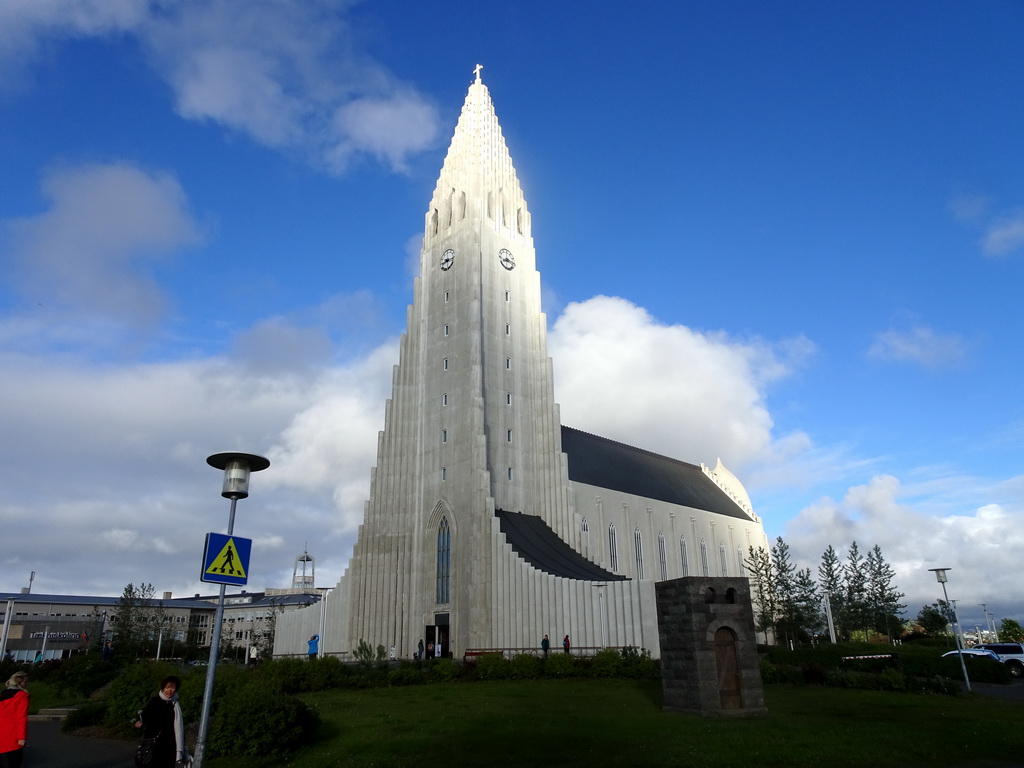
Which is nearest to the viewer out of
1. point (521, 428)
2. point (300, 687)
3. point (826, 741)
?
point (826, 741)

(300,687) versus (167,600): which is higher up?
(167,600)

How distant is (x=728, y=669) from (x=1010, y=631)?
263 feet

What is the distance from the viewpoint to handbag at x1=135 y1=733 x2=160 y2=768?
9352mm

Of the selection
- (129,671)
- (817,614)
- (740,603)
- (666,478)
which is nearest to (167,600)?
(666,478)

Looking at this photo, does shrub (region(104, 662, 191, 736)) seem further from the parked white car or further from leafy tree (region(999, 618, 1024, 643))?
leafy tree (region(999, 618, 1024, 643))

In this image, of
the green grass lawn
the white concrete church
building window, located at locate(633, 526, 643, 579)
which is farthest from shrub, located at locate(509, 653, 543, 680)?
building window, located at locate(633, 526, 643, 579)

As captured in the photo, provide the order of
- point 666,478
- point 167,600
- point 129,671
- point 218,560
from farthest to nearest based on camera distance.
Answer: point 167,600
point 666,478
point 129,671
point 218,560

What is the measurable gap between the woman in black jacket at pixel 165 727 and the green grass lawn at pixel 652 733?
4.21 metres

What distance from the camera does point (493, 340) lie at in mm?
54875

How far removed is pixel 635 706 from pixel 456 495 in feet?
99.6

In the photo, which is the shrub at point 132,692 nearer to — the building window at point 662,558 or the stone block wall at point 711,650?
the stone block wall at point 711,650

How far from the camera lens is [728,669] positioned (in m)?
18.7

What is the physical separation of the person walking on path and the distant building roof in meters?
48.9

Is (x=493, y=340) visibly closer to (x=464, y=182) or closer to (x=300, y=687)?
(x=464, y=182)
